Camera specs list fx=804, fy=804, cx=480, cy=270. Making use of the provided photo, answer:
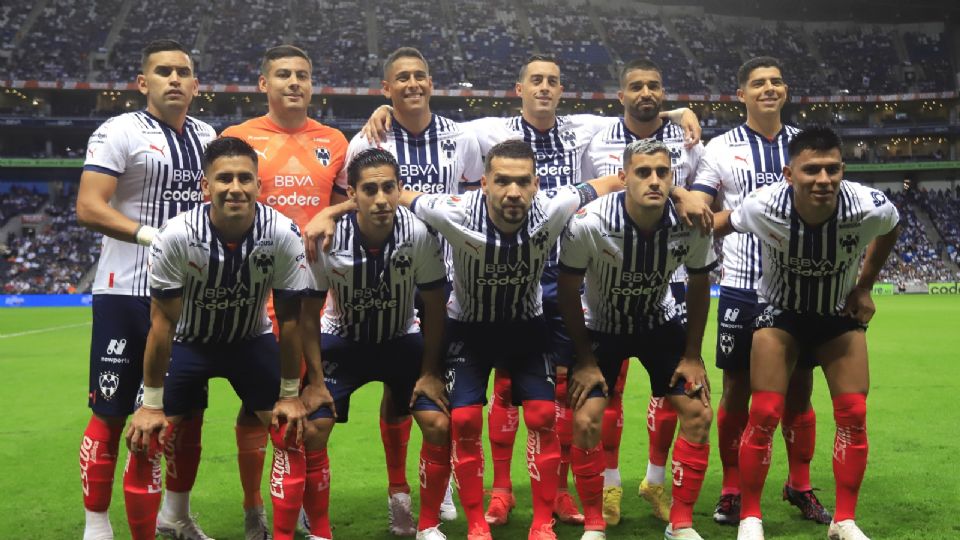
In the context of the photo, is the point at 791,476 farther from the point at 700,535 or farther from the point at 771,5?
the point at 771,5

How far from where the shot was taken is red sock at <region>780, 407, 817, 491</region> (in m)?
5.11

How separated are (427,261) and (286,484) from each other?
141 cm

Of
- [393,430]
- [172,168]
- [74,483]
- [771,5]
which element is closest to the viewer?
[172,168]

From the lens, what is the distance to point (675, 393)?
461 cm

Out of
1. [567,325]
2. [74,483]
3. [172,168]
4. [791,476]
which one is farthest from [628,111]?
[74,483]

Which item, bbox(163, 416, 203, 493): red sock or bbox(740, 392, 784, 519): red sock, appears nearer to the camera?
bbox(740, 392, 784, 519): red sock

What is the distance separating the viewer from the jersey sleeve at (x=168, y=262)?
400cm

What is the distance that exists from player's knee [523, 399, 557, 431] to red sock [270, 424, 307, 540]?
1.25 m

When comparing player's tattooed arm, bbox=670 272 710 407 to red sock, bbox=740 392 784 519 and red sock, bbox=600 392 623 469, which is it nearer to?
red sock, bbox=740 392 784 519

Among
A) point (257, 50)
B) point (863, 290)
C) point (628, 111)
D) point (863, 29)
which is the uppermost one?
point (863, 29)

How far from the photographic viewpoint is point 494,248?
4504 mm

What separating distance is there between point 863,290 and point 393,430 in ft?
9.67

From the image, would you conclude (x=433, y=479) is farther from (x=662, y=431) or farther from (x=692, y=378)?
(x=662, y=431)

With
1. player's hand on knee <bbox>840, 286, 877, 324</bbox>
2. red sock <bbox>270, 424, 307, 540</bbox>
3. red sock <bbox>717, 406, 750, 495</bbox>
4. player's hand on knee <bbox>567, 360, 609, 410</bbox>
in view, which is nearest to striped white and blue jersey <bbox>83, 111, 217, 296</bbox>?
red sock <bbox>270, 424, 307, 540</bbox>
